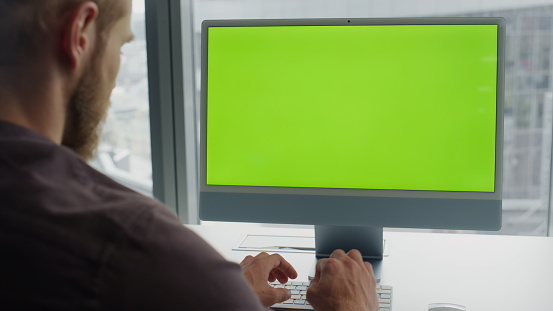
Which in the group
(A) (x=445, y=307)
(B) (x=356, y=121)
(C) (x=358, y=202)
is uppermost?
(B) (x=356, y=121)

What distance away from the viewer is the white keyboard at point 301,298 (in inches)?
42.3

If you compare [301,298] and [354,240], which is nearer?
[301,298]

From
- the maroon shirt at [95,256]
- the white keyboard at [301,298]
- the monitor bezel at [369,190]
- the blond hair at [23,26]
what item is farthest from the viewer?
the monitor bezel at [369,190]

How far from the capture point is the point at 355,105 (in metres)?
1.23

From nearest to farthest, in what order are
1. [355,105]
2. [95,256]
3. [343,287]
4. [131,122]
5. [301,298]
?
[95,256] → [343,287] → [301,298] → [355,105] → [131,122]

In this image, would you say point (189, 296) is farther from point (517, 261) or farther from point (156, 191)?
point (156, 191)

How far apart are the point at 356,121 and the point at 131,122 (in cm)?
92

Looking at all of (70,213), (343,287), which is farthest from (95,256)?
(343,287)

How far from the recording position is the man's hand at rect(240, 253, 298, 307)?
104 centimetres

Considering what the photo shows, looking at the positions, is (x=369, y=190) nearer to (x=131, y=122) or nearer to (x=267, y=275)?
(x=267, y=275)

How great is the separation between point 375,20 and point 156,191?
896 mm

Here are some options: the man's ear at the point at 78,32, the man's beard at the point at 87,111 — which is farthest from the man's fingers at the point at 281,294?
the man's ear at the point at 78,32

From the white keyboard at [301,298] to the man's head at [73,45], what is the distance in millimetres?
485

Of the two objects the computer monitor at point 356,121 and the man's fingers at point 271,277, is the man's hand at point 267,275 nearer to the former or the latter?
the man's fingers at point 271,277
